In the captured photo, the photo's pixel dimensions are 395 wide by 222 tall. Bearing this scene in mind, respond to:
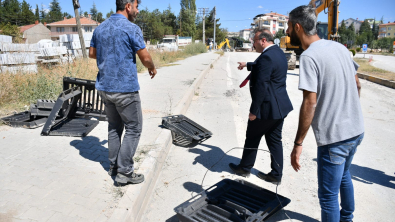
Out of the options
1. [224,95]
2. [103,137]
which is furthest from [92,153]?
[224,95]

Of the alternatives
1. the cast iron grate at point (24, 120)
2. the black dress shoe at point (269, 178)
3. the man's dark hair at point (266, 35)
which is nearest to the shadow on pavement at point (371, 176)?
the black dress shoe at point (269, 178)

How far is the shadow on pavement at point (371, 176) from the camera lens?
3.83 m

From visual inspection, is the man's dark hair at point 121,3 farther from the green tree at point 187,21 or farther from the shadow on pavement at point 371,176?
the green tree at point 187,21

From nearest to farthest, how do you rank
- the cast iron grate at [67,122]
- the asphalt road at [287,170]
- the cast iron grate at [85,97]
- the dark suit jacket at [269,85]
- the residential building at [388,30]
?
the asphalt road at [287,170] < the dark suit jacket at [269,85] < the cast iron grate at [67,122] < the cast iron grate at [85,97] < the residential building at [388,30]

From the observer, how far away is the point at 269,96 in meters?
3.38

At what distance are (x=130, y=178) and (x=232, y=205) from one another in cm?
119

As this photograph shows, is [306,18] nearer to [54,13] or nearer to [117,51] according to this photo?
[117,51]

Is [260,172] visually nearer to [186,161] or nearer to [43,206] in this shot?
[186,161]

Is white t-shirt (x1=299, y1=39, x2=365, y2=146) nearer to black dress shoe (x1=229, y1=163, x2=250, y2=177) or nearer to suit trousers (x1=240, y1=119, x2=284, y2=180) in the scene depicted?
suit trousers (x1=240, y1=119, x2=284, y2=180)

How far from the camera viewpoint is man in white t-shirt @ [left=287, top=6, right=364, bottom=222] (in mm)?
2193

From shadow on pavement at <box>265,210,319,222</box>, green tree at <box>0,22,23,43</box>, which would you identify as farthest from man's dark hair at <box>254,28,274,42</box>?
green tree at <box>0,22,23,43</box>

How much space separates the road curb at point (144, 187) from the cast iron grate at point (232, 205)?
18.5 inches

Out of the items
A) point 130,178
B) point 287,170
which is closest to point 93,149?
point 130,178

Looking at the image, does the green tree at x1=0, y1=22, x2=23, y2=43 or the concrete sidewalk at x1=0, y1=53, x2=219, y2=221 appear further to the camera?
the green tree at x1=0, y1=22, x2=23, y2=43
